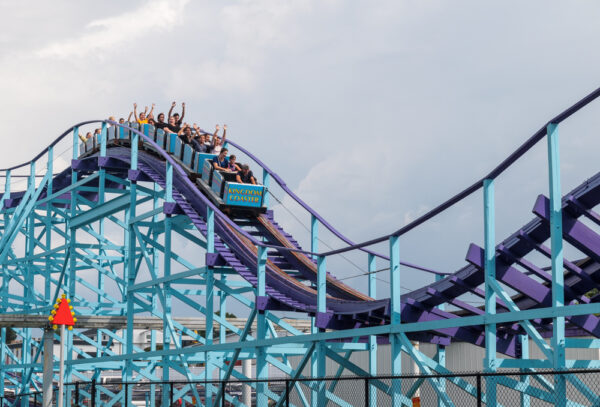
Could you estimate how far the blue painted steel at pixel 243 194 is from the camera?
26344 millimetres

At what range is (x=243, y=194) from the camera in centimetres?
2670

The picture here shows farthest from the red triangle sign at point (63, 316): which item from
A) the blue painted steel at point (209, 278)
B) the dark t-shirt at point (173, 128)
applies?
the dark t-shirt at point (173, 128)

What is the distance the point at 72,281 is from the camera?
31.9m

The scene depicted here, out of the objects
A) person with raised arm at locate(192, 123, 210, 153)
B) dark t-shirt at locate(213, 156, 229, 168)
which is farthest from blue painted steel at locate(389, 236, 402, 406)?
person with raised arm at locate(192, 123, 210, 153)

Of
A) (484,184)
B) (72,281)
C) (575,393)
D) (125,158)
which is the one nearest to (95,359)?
(72,281)

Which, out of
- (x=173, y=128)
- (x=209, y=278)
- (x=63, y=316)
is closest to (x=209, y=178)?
(x=209, y=278)

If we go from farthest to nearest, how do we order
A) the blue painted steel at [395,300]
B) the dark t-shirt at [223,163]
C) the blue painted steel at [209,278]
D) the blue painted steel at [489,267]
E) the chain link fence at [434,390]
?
the dark t-shirt at [223,163], the blue painted steel at [209,278], the blue painted steel at [395,300], the blue painted steel at [489,267], the chain link fence at [434,390]

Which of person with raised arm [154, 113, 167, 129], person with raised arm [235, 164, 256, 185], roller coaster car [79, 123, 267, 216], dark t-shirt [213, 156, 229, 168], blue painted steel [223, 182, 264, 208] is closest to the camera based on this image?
blue painted steel [223, 182, 264, 208]

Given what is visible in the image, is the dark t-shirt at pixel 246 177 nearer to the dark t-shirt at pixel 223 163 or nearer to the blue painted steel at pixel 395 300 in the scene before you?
the dark t-shirt at pixel 223 163

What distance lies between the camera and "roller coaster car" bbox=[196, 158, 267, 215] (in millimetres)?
26406

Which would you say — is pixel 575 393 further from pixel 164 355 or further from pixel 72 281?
pixel 72 281

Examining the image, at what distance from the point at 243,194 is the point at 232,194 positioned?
15.2 inches

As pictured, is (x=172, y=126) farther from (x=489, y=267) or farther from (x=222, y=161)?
(x=489, y=267)

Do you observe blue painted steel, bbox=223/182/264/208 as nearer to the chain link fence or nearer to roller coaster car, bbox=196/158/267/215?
roller coaster car, bbox=196/158/267/215
